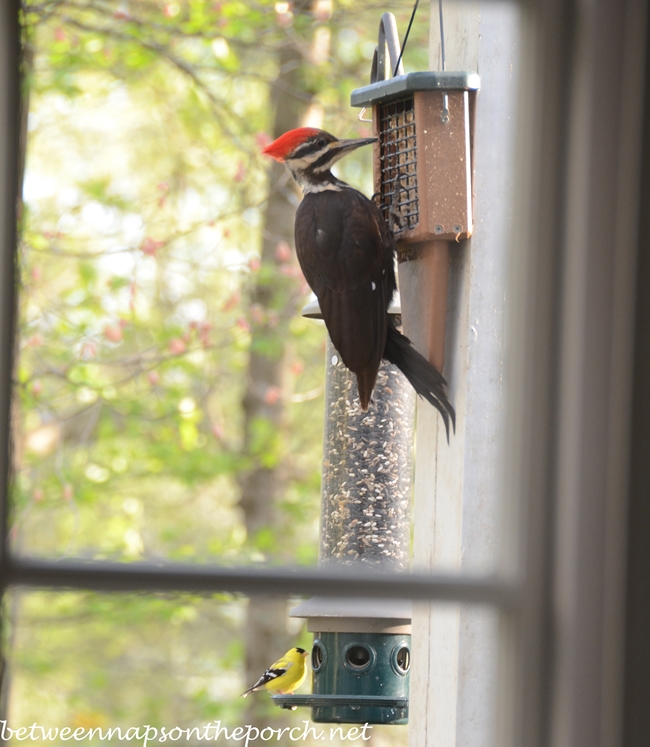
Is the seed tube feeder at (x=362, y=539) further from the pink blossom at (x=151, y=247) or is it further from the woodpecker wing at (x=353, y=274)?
the pink blossom at (x=151, y=247)

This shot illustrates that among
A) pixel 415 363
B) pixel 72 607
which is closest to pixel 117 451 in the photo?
pixel 72 607

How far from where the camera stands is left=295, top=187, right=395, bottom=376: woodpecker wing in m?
2.07

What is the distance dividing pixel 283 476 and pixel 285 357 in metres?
0.74

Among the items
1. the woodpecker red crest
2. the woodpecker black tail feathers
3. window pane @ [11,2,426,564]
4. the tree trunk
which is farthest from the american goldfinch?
the tree trunk

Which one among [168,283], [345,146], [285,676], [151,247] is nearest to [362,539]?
[285,676]

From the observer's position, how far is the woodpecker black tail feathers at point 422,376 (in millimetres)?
1826

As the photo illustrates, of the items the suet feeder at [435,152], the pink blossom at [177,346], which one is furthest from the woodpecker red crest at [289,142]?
the pink blossom at [177,346]

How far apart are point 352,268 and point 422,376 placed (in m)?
0.38

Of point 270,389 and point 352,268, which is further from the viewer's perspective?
point 270,389

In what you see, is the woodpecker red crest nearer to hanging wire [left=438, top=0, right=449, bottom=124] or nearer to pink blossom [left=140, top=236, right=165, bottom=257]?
hanging wire [left=438, top=0, right=449, bottom=124]

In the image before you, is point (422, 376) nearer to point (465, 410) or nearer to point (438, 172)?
point (465, 410)

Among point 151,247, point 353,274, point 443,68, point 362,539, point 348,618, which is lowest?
point 348,618

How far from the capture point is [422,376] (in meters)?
1.88

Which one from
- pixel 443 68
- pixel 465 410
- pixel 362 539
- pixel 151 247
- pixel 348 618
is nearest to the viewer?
pixel 465 410
